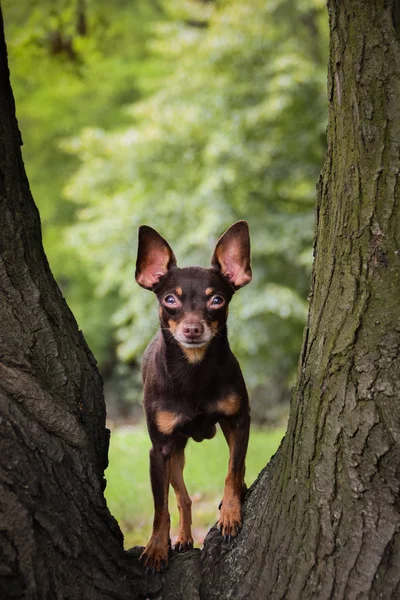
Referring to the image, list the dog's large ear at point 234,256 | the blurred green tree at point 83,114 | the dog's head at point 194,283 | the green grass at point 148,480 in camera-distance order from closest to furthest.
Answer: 1. the dog's head at point 194,283
2. the dog's large ear at point 234,256
3. the green grass at point 148,480
4. the blurred green tree at point 83,114

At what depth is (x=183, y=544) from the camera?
4.04m

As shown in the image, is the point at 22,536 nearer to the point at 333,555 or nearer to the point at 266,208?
the point at 333,555

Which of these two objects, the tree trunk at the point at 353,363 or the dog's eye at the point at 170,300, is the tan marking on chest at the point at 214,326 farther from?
the tree trunk at the point at 353,363

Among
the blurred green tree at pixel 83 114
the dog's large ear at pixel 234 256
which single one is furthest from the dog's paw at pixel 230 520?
the blurred green tree at pixel 83 114

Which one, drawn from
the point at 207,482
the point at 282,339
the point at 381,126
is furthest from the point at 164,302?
the point at 282,339

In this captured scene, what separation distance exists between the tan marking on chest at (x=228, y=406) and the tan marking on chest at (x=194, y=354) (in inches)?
10.1

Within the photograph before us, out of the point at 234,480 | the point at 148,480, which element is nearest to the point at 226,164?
the point at 148,480

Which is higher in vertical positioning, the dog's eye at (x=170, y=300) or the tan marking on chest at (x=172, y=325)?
the dog's eye at (x=170, y=300)

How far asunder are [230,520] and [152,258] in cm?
151

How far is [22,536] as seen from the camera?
2811 millimetres

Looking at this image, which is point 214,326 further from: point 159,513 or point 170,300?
point 159,513

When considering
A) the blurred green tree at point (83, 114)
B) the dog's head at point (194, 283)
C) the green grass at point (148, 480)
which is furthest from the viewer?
the blurred green tree at point (83, 114)

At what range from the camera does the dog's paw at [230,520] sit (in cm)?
347

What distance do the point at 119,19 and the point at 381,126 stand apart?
1365cm
